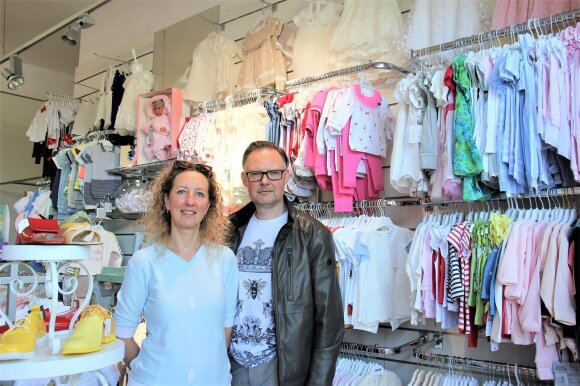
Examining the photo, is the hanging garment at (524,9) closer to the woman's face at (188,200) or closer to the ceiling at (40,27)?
the woman's face at (188,200)

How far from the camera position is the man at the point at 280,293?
6.60 feet

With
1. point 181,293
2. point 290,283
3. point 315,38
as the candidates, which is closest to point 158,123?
point 315,38

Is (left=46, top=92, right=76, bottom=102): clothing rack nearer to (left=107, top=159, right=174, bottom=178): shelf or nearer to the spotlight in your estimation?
the spotlight

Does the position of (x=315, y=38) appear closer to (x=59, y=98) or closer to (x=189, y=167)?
(x=189, y=167)

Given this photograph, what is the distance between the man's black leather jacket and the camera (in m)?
2.02

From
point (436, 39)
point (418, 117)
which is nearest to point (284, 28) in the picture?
point (436, 39)

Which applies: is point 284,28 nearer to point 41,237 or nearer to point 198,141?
point 198,141

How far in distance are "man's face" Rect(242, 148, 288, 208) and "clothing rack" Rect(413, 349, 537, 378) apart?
145cm

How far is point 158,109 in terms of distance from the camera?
485cm

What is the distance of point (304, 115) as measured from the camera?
3.43 meters

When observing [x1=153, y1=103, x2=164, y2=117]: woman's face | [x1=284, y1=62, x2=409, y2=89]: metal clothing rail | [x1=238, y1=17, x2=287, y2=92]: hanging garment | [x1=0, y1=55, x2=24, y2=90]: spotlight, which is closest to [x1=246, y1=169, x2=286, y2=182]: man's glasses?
[x1=284, y1=62, x2=409, y2=89]: metal clothing rail

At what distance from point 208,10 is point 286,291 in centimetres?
387

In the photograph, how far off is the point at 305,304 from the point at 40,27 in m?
6.67

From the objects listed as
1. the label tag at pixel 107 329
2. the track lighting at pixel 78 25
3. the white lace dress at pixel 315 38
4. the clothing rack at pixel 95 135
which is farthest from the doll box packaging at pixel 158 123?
the label tag at pixel 107 329
